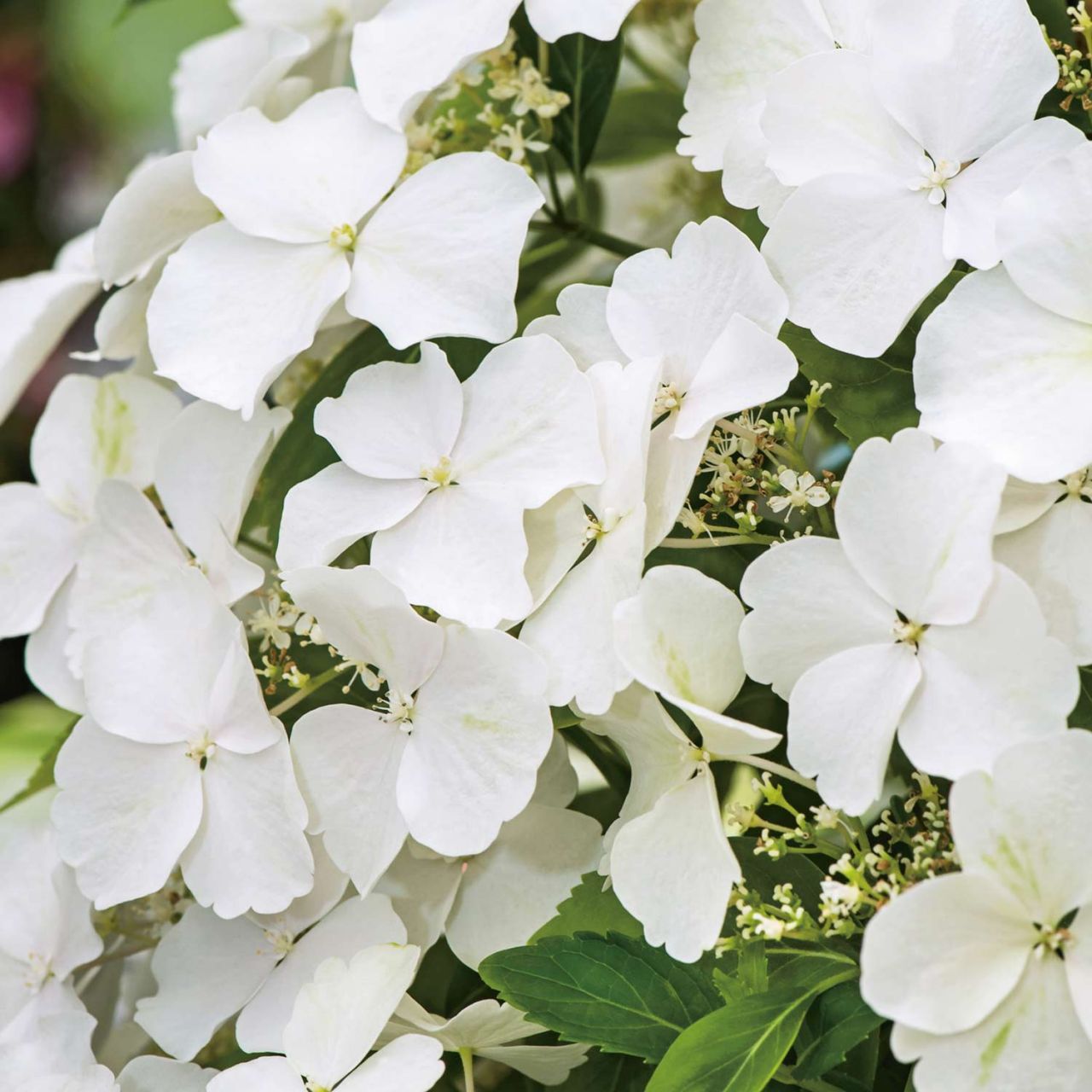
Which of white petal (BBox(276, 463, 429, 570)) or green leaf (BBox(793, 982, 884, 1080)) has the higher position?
white petal (BBox(276, 463, 429, 570))

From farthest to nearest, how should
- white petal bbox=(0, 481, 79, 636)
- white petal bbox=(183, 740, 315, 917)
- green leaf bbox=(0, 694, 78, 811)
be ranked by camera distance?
1. green leaf bbox=(0, 694, 78, 811)
2. white petal bbox=(0, 481, 79, 636)
3. white petal bbox=(183, 740, 315, 917)

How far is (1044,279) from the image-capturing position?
0.32 meters

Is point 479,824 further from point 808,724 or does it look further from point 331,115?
point 331,115

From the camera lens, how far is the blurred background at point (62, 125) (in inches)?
45.7

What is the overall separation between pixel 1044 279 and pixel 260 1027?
304 millimetres

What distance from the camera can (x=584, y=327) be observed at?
39 cm

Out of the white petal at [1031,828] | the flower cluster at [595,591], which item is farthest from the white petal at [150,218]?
the white petal at [1031,828]

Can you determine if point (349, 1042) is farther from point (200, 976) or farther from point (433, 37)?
point (433, 37)

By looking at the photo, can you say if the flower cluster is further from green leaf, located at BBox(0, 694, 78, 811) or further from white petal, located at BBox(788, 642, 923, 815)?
green leaf, located at BBox(0, 694, 78, 811)

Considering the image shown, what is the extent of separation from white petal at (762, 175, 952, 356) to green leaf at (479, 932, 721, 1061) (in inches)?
6.7

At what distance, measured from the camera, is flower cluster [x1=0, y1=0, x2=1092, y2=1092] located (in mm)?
312

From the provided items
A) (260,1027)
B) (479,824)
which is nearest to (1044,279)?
(479,824)

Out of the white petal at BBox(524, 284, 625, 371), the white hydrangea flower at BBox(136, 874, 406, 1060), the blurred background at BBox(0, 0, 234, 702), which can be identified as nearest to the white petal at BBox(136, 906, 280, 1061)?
the white hydrangea flower at BBox(136, 874, 406, 1060)

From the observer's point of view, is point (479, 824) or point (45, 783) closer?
point (479, 824)
